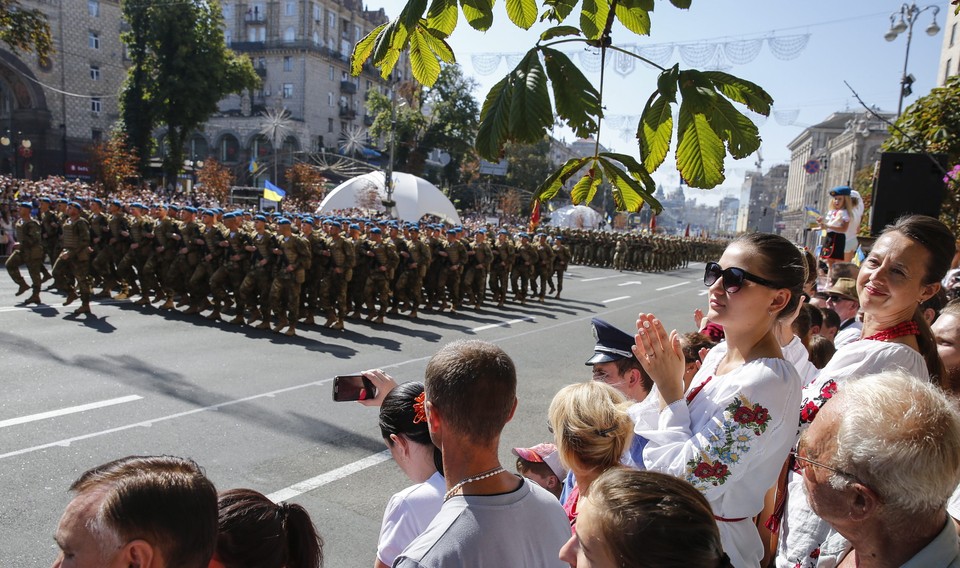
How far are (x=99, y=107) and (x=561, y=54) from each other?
5657 centimetres

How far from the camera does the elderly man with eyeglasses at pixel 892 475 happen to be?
4.91 ft

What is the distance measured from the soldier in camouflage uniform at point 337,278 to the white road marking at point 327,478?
21.6 feet

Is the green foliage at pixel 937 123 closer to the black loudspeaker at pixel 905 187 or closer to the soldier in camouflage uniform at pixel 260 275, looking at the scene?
the black loudspeaker at pixel 905 187

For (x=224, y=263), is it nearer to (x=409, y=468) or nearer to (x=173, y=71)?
(x=409, y=468)

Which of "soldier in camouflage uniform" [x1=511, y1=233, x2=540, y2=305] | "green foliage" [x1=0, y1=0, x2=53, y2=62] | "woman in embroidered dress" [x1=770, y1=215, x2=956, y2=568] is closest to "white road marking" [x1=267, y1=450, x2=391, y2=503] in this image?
"woman in embroidered dress" [x1=770, y1=215, x2=956, y2=568]

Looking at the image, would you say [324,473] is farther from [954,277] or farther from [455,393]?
[954,277]

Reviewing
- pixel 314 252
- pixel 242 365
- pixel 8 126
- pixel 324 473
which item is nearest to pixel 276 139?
pixel 8 126

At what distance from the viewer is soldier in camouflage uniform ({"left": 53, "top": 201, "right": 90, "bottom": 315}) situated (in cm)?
1121

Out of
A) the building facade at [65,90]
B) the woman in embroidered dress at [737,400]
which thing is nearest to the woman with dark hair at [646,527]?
the woman in embroidered dress at [737,400]

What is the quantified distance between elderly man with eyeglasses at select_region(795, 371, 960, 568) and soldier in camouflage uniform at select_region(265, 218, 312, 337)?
34.1 feet

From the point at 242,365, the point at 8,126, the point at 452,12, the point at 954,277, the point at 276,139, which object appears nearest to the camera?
the point at 452,12

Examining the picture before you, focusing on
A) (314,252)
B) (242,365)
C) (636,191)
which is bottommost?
(242,365)

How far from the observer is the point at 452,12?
2.06m

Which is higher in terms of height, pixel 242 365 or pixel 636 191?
pixel 636 191
